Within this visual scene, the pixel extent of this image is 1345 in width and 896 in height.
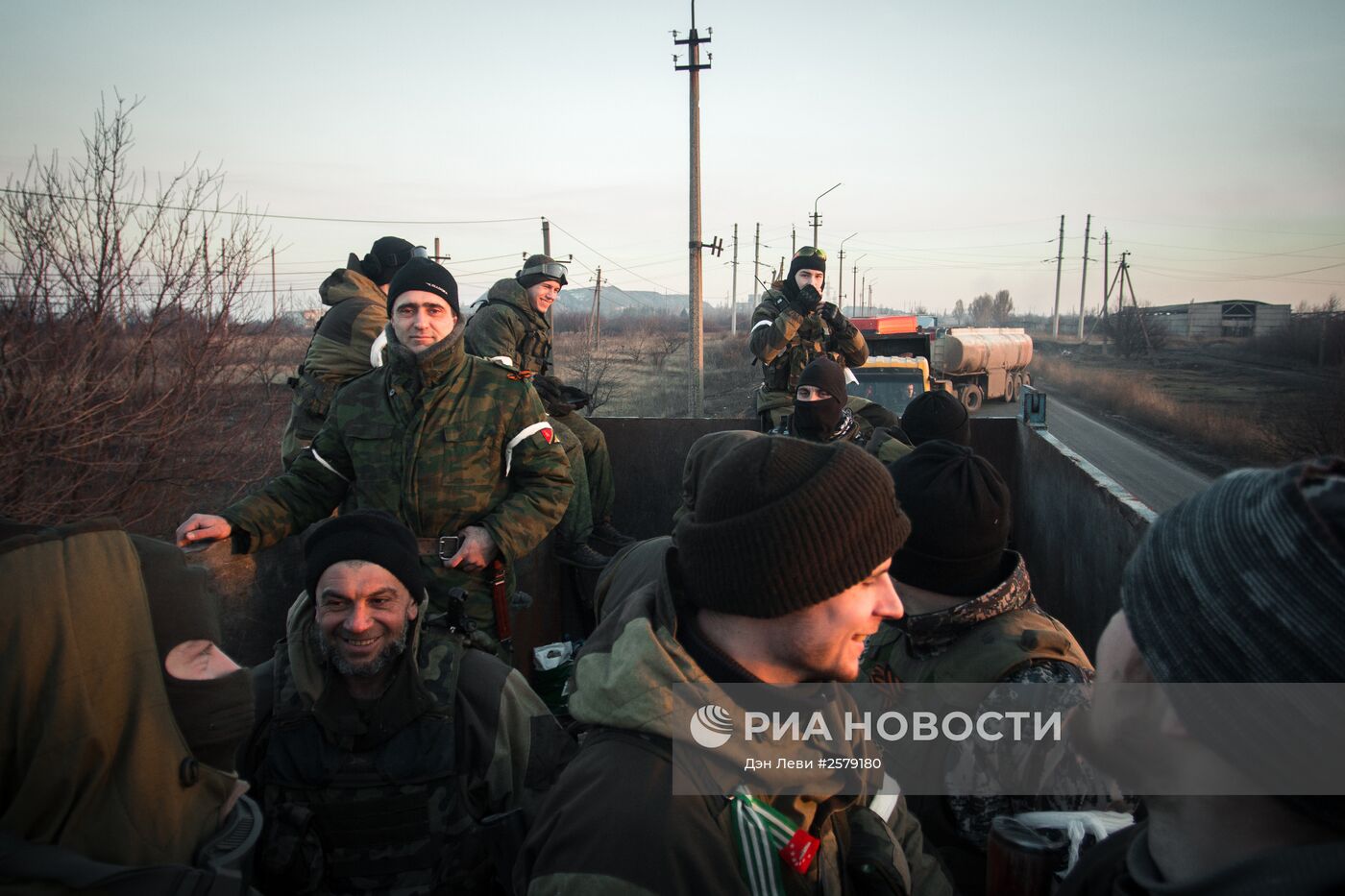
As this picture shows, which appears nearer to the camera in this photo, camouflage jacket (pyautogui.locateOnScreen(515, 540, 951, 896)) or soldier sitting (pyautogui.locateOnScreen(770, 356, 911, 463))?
camouflage jacket (pyautogui.locateOnScreen(515, 540, 951, 896))

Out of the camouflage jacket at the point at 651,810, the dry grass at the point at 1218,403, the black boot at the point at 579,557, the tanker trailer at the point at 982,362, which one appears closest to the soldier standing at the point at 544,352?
the black boot at the point at 579,557

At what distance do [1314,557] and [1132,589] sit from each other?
0.70ft

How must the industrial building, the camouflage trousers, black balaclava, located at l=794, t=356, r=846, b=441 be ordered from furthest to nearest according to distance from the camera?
the industrial building, the camouflage trousers, black balaclava, located at l=794, t=356, r=846, b=441

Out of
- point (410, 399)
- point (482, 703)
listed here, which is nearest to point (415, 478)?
point (410, 399)

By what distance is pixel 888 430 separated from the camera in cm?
512

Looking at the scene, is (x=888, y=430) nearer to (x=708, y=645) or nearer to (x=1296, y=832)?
(x=708, y=645)

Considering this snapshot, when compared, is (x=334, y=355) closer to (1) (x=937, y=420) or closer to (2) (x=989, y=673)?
(1) (x=937, y=420)

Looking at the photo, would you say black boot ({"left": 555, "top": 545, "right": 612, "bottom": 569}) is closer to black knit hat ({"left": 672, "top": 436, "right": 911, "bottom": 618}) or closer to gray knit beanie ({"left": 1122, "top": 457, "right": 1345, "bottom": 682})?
black knit hat ({"left": 672, "top": 436, "right": 911, "bottom": 618})

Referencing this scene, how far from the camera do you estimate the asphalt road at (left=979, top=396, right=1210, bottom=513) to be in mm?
15773

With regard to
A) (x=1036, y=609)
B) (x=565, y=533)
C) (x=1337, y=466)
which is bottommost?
(x=565, y=533)

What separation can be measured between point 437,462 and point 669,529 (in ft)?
9.80

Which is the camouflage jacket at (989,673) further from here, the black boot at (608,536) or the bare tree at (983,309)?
the bare tree at (983,309)

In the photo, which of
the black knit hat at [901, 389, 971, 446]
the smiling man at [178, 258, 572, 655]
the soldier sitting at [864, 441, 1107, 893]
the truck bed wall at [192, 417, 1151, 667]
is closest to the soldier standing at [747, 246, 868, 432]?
the truck bed wall at [192, 417, 1151, 667]

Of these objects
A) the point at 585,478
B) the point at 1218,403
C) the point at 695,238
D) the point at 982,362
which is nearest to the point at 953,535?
the point at 585,478
